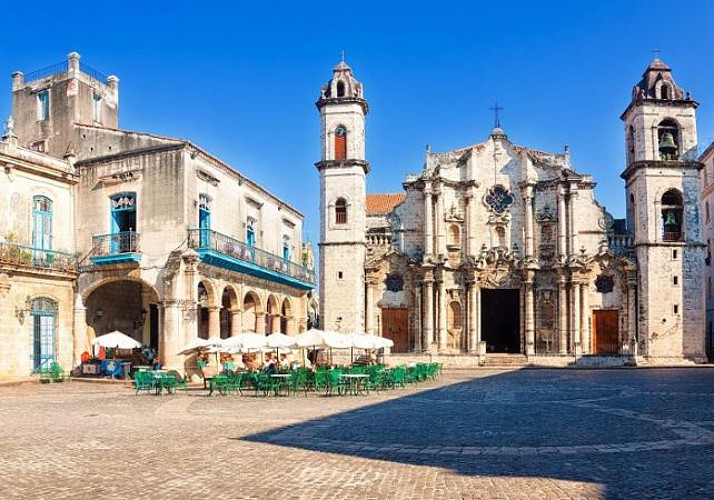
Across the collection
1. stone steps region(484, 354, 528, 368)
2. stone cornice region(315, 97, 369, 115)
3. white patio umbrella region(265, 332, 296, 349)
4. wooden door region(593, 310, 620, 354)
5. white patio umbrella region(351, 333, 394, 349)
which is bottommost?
stone steps region(484, 354, 528, 368)

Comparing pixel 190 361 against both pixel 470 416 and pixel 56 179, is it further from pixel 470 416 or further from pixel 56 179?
pixel 470 416

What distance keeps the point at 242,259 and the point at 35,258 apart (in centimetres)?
822

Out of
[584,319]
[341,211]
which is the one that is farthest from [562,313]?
[341,211]

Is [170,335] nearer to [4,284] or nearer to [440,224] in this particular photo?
[4,284]

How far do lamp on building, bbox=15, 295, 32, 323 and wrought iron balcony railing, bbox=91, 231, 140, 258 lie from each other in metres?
2.93

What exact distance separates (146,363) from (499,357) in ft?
62.6

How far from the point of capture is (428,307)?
41094 millimetres

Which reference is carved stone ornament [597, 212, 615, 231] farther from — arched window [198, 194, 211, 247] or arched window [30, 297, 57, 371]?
arched window [30, 297, 57, 371]

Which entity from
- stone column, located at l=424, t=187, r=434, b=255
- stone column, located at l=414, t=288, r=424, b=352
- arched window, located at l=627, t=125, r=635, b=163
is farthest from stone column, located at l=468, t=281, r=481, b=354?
arched window, located at l=627, t=125, r=635, b=163

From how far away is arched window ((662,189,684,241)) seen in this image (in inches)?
1556

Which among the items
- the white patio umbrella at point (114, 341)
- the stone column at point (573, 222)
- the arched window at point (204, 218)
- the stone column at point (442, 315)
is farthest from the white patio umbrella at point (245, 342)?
the stone column at point (573, 222)

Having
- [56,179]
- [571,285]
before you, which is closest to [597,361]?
[571,285]

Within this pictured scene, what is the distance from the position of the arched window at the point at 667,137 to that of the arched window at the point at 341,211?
17585mm

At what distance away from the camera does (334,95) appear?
137 feet
